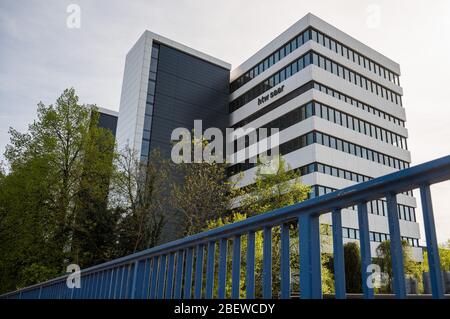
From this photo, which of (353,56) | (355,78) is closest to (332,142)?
(355,78)

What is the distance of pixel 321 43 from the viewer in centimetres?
3553

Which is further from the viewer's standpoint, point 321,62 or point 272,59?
point 272,59

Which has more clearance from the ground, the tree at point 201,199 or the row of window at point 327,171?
the row of window at point 327,171

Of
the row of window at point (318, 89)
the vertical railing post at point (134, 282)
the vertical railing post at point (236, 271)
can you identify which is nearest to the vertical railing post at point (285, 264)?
the vertical railing post at point (236, 271)

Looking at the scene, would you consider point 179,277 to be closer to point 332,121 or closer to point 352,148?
point 332,121

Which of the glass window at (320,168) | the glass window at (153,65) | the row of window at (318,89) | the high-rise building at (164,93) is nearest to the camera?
the glass window at (320,168)

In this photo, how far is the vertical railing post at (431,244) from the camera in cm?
136

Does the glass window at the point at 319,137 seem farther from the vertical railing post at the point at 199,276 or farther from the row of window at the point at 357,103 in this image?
the vertical railing post at the point at 199,276

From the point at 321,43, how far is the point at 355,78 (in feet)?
16.8

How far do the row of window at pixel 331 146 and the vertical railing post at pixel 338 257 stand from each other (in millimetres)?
31196

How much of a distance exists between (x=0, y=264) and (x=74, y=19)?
39.7 feet

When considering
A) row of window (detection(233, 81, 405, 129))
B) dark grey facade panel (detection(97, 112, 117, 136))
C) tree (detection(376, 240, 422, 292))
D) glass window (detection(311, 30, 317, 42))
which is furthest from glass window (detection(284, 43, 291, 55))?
dark grey facade panel (detection(97, 112, 117, 136))

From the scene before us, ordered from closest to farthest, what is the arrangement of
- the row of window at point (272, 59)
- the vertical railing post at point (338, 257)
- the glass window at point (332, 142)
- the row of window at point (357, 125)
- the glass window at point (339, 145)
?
the vertical railing post at point (338, 257)
the glass window at point (332, 142)
the row of window at point (357, 125)
the glass window at point (339, 145)
the row of window at point (272, 59)

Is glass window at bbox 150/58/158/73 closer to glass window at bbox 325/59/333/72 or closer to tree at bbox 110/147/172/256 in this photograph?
glass window at bbox 325/59/333/72
